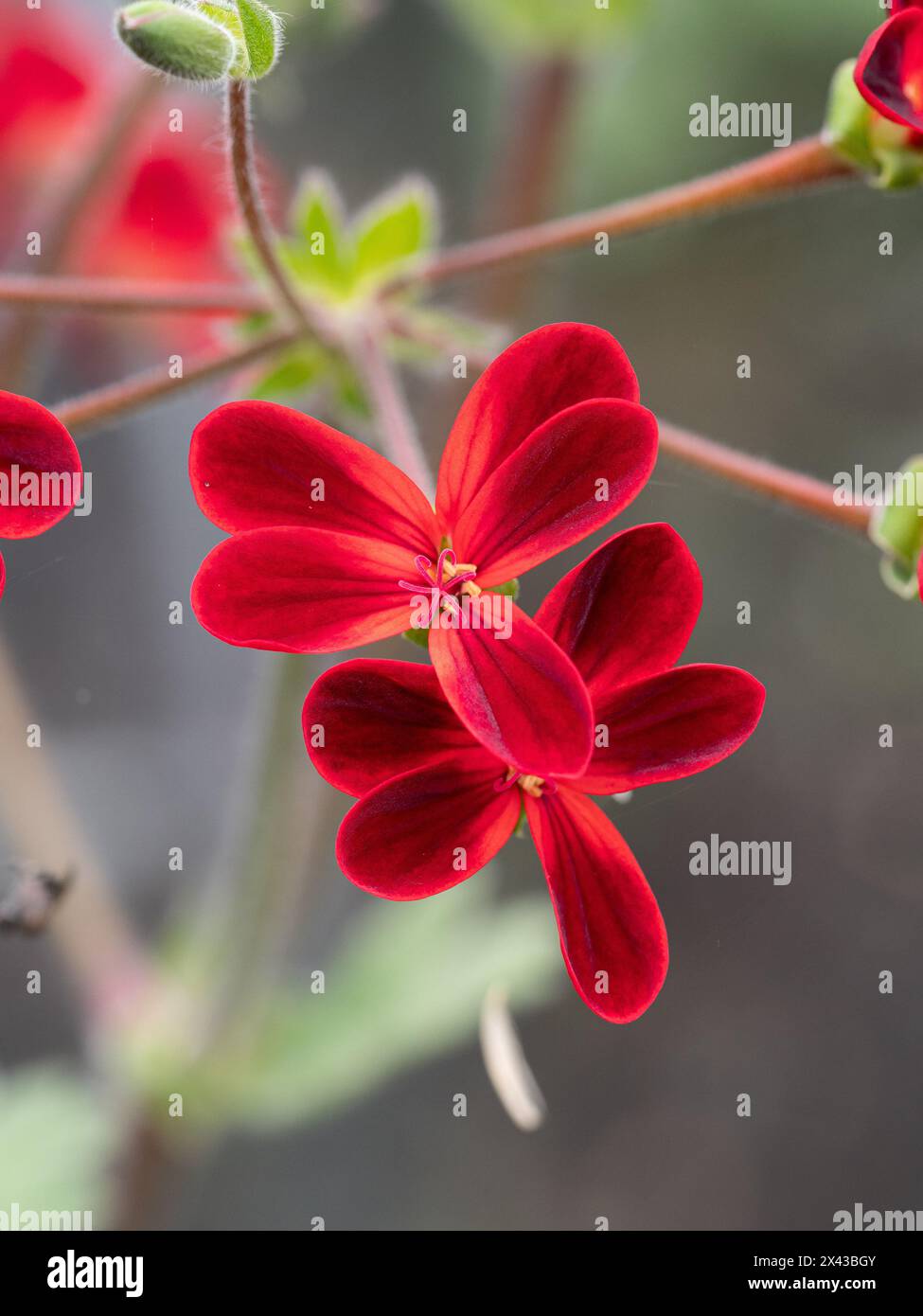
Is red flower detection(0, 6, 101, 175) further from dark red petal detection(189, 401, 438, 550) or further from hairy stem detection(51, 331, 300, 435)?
dark red petal detection(189, 401, 438, 550)

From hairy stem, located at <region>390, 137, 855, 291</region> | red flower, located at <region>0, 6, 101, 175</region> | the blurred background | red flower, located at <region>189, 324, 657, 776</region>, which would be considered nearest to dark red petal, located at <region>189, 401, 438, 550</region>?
red flower, located at <region>189, 324, 657, 776</region>

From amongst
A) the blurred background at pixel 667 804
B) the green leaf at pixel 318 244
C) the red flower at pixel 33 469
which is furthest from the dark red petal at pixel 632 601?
the blurred background at pixel 667 804

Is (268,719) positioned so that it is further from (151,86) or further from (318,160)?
(318,160)

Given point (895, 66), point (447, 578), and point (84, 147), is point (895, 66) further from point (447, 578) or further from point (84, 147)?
point (84, 147)

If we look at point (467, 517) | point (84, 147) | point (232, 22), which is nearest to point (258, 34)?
point (232, 22)

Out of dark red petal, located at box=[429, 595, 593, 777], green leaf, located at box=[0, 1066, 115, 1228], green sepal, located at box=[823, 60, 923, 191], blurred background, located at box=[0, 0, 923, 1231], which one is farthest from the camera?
blurred background, located at box=[0, 0, 923, 1231]

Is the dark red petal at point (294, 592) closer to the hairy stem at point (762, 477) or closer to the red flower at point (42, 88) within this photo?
the hairy stem at point (762, 477)

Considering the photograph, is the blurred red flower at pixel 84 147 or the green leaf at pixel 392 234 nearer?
the green leaf at pixel 392 234

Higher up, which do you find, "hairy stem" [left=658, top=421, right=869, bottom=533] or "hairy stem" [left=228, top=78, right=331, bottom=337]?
"hairy stem" [left=228, top=78, right=331, bottom=337]
